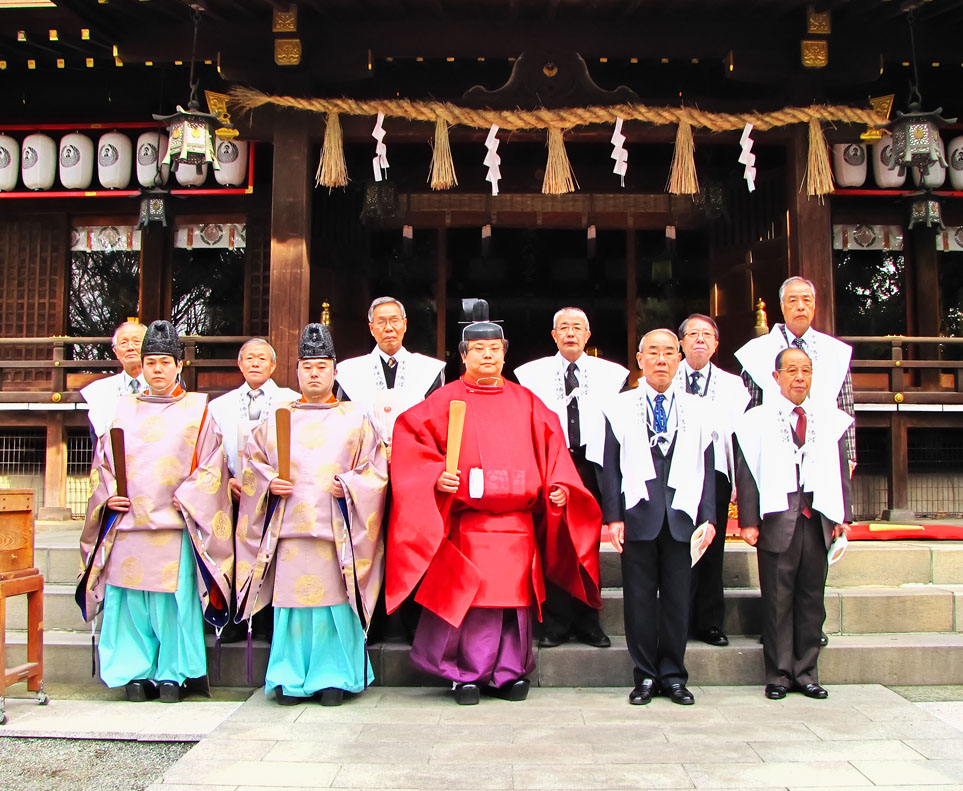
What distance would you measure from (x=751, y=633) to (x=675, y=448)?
4.60 feet

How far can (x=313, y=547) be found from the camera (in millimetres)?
4594

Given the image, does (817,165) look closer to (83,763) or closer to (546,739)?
(546,739)

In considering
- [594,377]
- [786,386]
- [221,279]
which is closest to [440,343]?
[221,279]

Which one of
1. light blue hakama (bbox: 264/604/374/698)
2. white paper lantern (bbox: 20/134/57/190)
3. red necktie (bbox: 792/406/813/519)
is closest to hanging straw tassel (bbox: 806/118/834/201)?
red necktie (bbox: 792/406/813/519)

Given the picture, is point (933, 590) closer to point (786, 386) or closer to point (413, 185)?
point (786, 386)

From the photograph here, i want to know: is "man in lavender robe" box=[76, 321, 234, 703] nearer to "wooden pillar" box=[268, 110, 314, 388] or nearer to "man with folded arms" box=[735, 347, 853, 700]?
"wooden pillar" box=[268, 110, 314, 388]

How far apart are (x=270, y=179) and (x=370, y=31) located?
198cm

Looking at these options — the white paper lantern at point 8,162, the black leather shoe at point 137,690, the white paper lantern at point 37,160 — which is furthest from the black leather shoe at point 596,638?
the white paper lantern at point 8,162

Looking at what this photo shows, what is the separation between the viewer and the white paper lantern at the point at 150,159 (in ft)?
26.8

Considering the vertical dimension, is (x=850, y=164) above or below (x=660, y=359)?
above

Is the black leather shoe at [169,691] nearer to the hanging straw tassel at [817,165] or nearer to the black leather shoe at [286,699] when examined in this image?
the black leather shoe at [286,699]

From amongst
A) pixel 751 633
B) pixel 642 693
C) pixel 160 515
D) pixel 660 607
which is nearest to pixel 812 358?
pixel 751 633

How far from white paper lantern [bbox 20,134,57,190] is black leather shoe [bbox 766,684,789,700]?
7534 mm

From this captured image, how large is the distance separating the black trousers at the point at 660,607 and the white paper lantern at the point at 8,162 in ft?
22.8
